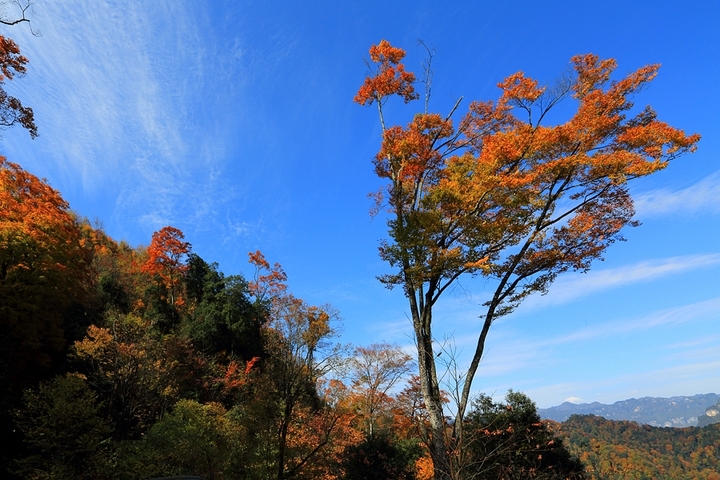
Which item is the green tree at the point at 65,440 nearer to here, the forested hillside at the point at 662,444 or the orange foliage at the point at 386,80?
the orange foliage at the point at 386,80

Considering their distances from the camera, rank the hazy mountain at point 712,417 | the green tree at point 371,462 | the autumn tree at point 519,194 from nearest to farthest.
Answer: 1. the autumn tree at point 519,194
2. the green tree at point 371,462
3. the hazy mountain at point 712,417

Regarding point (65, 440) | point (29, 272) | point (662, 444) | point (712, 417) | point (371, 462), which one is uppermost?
point (29, 272)

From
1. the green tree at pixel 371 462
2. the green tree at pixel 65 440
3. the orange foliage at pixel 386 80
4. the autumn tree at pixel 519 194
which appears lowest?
the green tree at pixel 371 462

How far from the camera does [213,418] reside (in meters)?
12.9

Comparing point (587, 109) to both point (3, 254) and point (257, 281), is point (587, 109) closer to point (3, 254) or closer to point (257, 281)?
point (3, 254)

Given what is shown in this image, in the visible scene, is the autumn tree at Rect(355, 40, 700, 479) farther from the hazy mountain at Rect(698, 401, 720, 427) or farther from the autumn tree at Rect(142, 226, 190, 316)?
the hazy mountain at Rect(698, 401, 720, 427)

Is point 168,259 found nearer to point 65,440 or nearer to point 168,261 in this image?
point 168,261

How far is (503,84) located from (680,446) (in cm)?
6967

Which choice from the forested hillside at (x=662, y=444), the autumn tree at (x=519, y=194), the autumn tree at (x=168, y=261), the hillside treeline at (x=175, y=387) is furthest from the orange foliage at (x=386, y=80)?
the forested hillside at (x=662, y=444)

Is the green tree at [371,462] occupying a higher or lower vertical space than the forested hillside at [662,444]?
higher

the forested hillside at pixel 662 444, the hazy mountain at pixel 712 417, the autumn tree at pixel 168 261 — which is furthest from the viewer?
the hazy mountain at pixel 712 417

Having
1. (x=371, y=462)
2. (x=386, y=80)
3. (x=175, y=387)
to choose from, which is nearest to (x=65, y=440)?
(x=175, y=387)

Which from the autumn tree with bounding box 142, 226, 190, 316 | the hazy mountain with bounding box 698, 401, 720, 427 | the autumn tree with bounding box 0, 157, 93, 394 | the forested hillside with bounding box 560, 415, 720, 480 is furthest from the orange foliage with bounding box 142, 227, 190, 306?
the hazy mountain with bounding box 698, 401, 720, 427

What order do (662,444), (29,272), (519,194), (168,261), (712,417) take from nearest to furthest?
(519,194), (29,272), (168,261), (662,444), (712,417)
